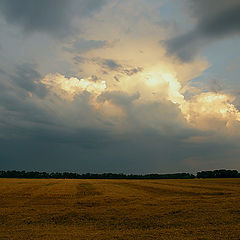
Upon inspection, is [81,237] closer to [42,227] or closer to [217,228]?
[42,227]

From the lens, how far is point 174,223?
1814 centimetres

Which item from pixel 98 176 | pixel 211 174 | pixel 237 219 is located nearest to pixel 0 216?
pixel 237 219

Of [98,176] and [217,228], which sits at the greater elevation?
[98,176]

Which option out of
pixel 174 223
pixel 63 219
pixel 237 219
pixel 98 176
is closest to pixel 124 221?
pixel 174 223

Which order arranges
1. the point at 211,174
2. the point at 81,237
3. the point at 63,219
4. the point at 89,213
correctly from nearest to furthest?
1. the point at 81,237
2. the point at 63,219
3. the point at 89,213
4. the point at 211,174

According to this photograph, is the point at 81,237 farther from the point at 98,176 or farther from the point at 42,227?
the point at 98,176

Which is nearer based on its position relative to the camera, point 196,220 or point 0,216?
point 196,220

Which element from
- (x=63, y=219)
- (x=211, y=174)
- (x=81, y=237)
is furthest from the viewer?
(x=211, y=174)

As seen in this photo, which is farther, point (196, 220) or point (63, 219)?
point (63, 219)

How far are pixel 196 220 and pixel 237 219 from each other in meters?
2.61

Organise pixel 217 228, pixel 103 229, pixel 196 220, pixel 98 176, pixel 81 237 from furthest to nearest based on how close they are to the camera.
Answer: pixel 98 176
pixel 196 220
pixel 103 229
pixel 217 228
pixel 81 237

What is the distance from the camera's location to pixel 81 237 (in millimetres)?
14984

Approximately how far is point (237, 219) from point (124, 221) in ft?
24.2

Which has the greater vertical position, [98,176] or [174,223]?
[98,176]
